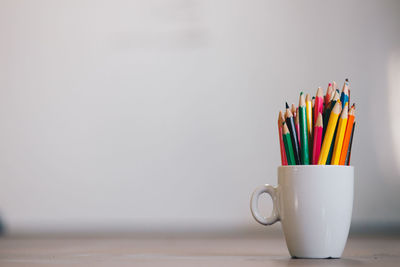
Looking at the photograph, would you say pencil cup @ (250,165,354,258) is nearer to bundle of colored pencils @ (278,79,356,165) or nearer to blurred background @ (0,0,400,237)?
bundle of colored pencils @ (278,79,356,165)

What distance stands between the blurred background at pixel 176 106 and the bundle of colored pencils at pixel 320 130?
3.07 ft

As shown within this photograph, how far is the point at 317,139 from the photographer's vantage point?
635 millimetres

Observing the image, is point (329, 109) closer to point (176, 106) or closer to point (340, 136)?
point (340, 136)

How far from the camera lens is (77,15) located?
1706mm

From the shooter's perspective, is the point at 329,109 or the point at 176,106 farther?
the point at 176,106

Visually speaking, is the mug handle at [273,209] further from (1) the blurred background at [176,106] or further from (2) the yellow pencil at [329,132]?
(1) the blurred background at [176,106]

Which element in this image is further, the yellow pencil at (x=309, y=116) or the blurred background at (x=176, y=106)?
the blurred background at (x=176, y=106)

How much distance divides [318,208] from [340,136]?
0.09 meters

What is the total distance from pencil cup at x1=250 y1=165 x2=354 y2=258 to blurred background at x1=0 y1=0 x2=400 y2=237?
94cm

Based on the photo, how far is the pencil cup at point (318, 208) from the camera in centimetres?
62

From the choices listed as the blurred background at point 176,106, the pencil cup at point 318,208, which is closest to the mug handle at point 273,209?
the pencil cup at point 318,208

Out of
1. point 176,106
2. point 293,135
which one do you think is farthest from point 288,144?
point 176,106

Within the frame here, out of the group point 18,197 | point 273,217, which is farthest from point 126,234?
point 273,217

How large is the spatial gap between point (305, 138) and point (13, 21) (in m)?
1.37
